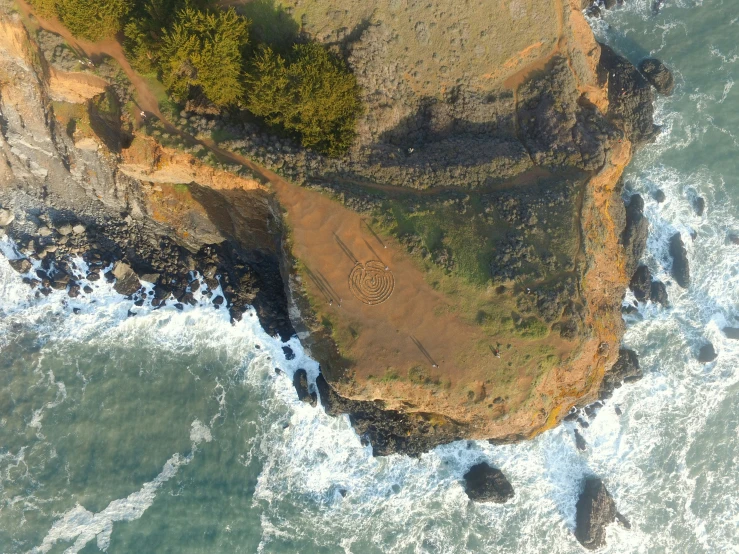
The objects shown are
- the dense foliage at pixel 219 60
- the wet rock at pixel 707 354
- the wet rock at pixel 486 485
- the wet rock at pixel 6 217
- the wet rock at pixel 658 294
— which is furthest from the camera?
the wet rock at pixel 707 354

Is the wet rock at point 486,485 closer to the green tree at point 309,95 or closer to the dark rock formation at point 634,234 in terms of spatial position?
the dark rock formation at point 634,234

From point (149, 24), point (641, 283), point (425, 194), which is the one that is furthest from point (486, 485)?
point (149, 24)

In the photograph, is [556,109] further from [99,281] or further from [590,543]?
[99,281]

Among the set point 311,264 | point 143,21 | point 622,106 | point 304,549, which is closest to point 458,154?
point 311,264

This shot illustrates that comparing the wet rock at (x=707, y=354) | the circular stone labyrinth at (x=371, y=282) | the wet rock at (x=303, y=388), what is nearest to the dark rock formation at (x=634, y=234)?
the wet rock at (x=707, y=354)

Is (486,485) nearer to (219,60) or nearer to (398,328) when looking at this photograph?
(398,328)
